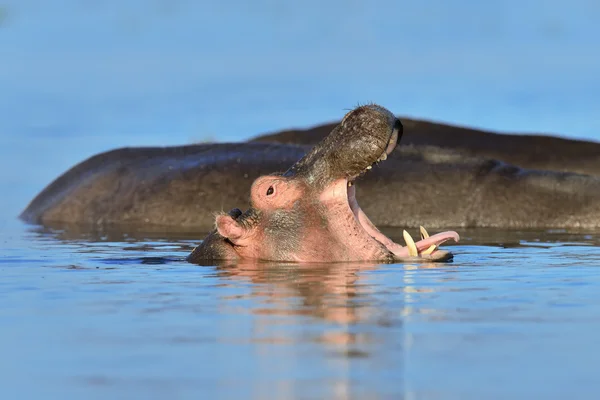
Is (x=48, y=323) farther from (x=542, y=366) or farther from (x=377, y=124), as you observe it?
(x=377, y=124)

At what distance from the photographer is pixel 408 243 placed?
8984 millimetres

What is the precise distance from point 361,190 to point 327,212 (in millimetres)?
7824

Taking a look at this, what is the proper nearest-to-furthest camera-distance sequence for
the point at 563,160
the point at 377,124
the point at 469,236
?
the point at 377,124 → the point at 469,236 → the point at 563,160

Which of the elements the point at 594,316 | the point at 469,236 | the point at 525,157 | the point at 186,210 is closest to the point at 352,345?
the point at 594,316

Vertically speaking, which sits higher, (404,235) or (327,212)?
(327,212)

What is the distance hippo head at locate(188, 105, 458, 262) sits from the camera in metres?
8.84

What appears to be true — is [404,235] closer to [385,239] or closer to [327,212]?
[385,239]

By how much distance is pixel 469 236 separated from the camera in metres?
13.8

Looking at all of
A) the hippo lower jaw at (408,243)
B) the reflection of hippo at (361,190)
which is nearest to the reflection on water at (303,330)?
the hippo lower jaw at (408,243)

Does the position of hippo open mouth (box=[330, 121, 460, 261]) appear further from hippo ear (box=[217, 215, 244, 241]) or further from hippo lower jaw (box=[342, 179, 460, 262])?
hippo ear (box=[217, 215, 244, 241])

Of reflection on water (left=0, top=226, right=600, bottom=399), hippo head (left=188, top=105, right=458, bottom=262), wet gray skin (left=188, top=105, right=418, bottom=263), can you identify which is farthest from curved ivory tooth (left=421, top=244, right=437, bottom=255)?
reflection on water (left=0, top=226, right=600, bottom=399)

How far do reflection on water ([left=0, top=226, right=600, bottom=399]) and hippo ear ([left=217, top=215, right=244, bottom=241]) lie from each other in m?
0.34

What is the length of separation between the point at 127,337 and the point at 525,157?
16.4 meters

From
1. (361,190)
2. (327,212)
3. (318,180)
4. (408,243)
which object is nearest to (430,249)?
(408,243)
